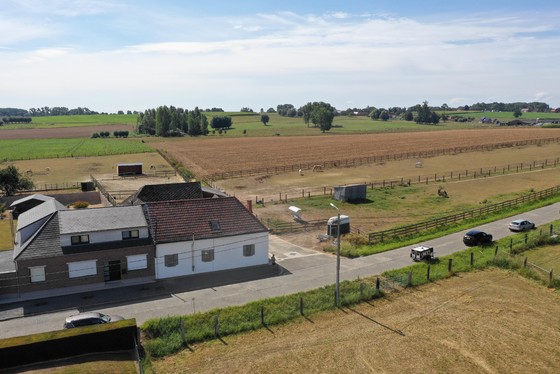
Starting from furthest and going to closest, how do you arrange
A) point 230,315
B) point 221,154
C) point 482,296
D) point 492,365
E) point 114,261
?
point 221,154
point 114,261
point 482,296
point 230,315
point 492,365

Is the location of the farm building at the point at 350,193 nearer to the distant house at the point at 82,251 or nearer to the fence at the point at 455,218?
the fence at the point at 455,218

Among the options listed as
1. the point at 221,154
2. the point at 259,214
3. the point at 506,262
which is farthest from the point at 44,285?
the point at 221,154

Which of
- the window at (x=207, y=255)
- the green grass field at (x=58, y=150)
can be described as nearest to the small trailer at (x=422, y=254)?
the window at (x=207, y=255)

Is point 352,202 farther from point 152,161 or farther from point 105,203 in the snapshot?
point 152,161

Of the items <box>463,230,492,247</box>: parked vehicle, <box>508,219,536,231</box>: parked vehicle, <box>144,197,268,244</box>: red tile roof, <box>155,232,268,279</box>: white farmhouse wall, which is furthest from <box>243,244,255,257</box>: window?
<box>508,219,536,231</box>: parked vehicle

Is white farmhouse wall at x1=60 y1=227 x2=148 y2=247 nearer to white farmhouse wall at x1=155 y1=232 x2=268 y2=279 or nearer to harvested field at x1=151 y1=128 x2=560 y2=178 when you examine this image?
white farmhouse wall at x1=155 y1=232 x2=268 y2=279

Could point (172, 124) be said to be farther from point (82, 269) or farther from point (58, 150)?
point (82, 269)
